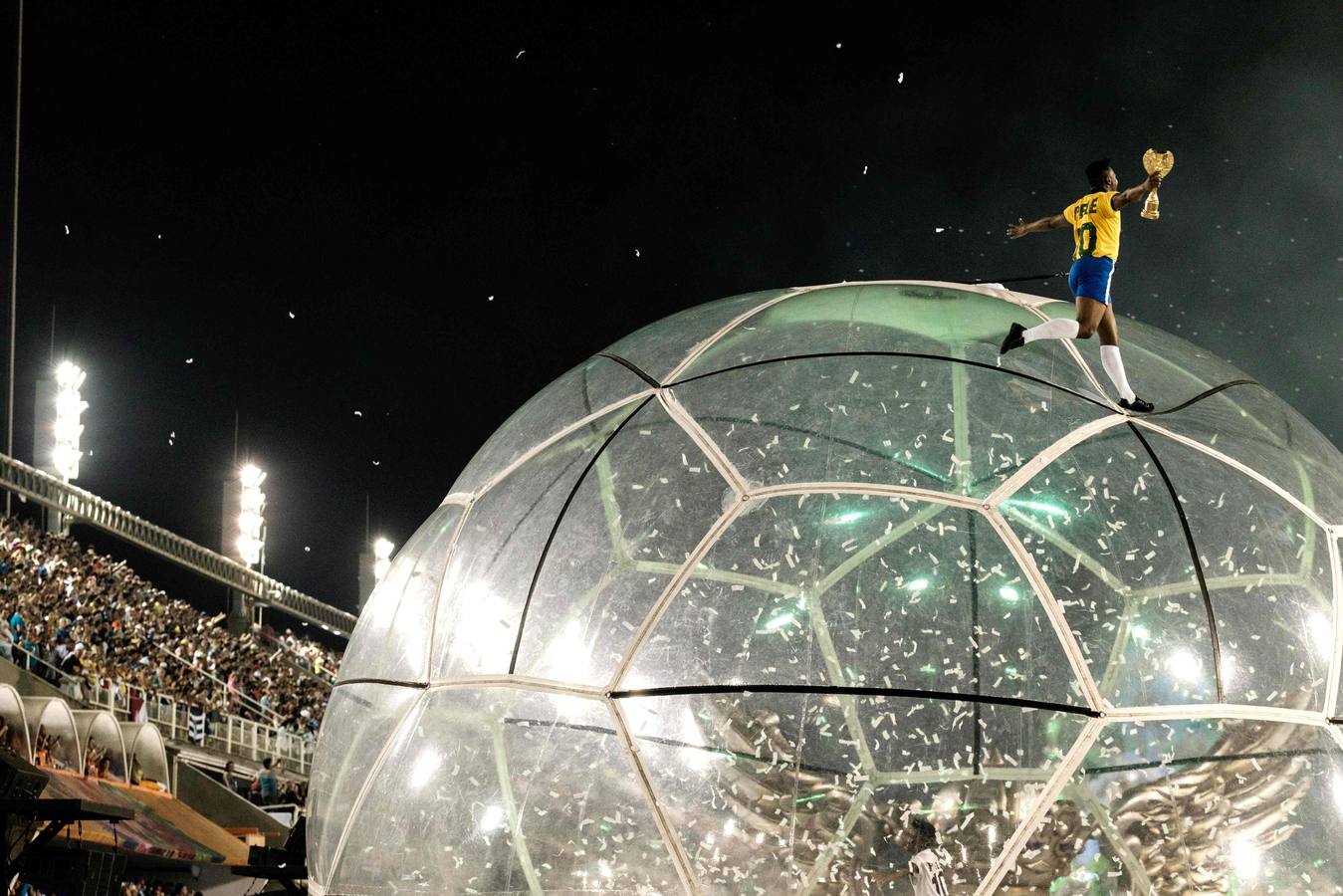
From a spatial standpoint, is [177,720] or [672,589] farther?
[177,720]

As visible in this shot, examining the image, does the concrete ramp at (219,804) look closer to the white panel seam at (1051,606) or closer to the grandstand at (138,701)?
the grandstand at (138,701)

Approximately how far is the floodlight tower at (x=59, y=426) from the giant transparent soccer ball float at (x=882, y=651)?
4320cm

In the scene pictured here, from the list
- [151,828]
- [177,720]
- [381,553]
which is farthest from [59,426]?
[151,828]

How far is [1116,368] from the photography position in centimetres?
521

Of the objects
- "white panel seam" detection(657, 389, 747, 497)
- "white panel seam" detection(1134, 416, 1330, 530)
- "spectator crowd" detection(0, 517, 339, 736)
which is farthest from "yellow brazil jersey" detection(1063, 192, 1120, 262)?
"spectator crowd" detection(0, 517, 339, 736)

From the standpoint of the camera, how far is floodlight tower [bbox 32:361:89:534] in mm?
45250

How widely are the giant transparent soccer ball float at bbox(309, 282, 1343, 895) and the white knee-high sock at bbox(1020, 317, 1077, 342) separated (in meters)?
0.05

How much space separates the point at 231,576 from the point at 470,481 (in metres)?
44.9

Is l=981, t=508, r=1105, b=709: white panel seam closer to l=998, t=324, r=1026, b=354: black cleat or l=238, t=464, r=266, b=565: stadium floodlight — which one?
l=998, t=324, r=1026, b=354: black cleat

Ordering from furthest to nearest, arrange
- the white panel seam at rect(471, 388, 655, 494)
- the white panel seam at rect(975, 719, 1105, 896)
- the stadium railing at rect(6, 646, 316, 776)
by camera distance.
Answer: the stadium railing at rect(6, 646, 316, 776) → the white panel seam at rect(471, 388, 655, 494) → the white panel seam at rect(975, 719, 1105, 896)

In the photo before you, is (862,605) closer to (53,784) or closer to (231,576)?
(53,784)

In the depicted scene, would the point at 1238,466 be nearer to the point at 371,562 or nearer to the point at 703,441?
the point at 703,441

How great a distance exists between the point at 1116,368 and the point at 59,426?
146 ft

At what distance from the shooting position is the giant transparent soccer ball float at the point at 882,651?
4352 mm
